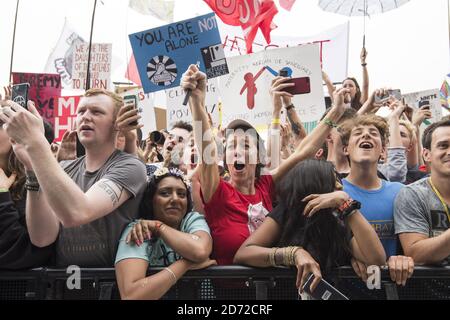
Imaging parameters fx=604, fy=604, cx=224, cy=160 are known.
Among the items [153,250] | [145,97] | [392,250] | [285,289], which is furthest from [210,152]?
[145,97]

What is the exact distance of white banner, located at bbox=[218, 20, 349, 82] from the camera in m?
7.76

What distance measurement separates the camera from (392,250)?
3.53m

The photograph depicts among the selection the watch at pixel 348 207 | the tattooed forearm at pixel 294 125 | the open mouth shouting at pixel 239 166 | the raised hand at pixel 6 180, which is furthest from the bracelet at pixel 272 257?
the tattooed forearm at pixel 294 125

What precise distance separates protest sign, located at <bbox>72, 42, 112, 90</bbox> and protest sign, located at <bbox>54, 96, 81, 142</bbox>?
1920 millimetres

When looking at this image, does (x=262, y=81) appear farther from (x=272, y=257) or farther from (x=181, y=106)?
(x=272, y=257)

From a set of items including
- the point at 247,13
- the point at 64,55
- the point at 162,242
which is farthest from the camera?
the point at 64,55

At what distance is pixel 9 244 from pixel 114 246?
59 centimetres

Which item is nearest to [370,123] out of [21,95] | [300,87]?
[300,87]

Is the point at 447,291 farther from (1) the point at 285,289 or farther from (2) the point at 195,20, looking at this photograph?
(2) the point at 195,20

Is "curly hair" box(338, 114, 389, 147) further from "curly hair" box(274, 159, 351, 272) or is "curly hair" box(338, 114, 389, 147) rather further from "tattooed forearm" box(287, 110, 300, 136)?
"tattooed forearm" box(287, 110, 300, 136)

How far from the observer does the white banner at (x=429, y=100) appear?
22.5 ft

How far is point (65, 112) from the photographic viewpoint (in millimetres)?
6887

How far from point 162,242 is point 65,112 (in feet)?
12.9

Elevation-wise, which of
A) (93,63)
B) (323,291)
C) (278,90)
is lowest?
(323,291)
